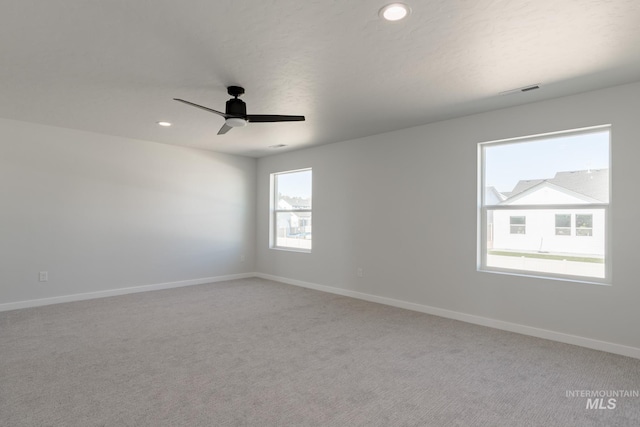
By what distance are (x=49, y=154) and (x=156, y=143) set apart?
4.72ft

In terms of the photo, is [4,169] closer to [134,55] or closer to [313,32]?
[134,55]

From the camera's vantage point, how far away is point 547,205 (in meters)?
3.57

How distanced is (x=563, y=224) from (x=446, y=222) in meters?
1.19

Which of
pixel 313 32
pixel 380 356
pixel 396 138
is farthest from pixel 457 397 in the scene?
pixel 396 138

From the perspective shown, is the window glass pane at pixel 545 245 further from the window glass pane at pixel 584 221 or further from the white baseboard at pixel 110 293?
the white baseboard at pixel 110 293

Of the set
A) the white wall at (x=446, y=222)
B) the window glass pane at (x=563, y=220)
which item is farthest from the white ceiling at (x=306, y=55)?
the window glass pane at (x=563, y=220)

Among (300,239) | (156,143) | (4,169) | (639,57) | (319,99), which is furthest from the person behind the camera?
(300,239)

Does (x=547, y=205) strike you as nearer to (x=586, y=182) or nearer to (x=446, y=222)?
(x=586, y=182)

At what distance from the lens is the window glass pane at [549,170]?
332 centimetres

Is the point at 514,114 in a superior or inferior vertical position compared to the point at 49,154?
superior

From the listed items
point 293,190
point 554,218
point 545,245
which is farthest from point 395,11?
point 293,190

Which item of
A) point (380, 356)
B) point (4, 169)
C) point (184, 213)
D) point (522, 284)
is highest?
point (4, 169)

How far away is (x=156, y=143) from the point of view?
5.61 m

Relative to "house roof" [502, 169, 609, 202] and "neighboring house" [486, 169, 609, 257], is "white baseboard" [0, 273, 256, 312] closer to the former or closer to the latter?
"neighboring house" [486, 169, 609, 257]
